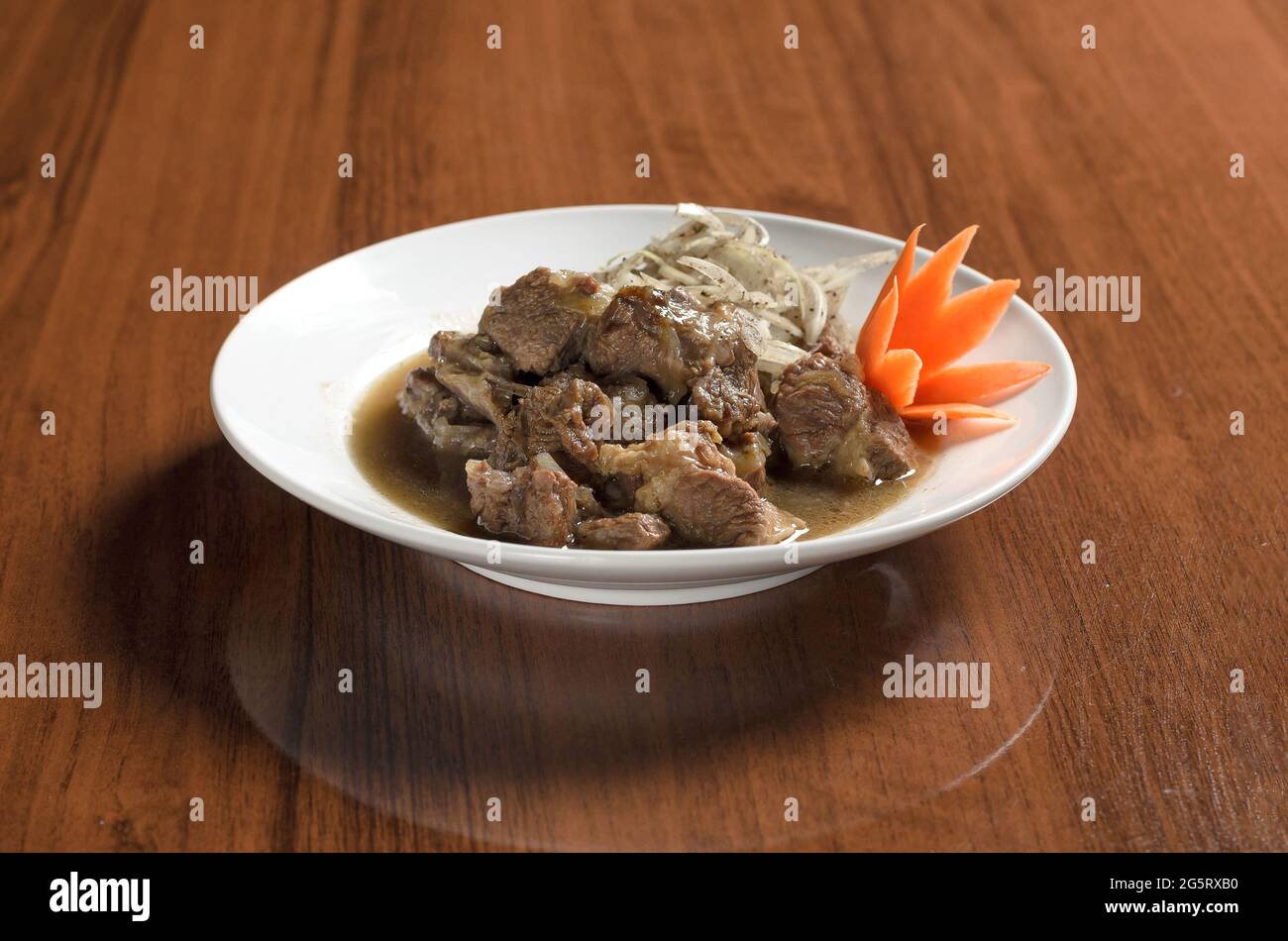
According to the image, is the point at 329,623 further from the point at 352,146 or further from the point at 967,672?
the point at 352,146

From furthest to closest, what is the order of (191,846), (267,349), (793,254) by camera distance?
(793,254) < (267,349) < (191,846)

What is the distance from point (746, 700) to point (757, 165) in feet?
8.40

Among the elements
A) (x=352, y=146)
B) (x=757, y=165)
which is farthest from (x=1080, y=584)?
(x=352, y=146)

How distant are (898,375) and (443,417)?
0.96m

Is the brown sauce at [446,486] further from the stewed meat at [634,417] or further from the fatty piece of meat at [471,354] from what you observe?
the fatty piece of meat at [471,354]

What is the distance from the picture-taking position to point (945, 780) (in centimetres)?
207

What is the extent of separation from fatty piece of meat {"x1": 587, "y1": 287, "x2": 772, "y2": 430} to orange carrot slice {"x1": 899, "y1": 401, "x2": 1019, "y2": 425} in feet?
1.16

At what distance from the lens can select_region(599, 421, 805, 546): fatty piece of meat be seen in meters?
2.37

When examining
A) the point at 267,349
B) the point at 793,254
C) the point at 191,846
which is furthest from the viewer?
the point at 793,254

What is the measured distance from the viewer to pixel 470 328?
10.7 ft
